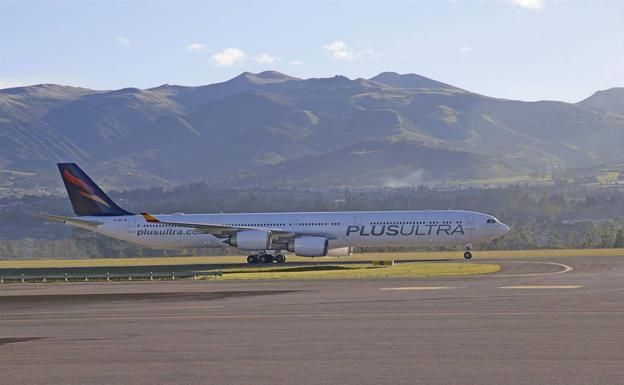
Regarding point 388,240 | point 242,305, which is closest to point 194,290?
point 242,305

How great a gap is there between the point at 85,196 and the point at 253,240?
1571 cm

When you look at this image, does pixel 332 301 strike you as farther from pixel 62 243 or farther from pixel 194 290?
pixel 62 243

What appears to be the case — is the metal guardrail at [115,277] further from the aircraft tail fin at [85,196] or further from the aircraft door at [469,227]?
the aircraft door at [469,227]

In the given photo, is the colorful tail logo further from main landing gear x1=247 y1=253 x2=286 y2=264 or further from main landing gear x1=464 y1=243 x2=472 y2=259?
main landing gear x1=464 y1=243 x2=472 y2=259

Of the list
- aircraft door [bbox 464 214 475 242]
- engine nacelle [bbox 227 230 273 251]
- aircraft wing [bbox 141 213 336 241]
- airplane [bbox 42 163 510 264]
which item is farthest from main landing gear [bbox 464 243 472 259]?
engine nacelle [bbox 227 230 273 251]

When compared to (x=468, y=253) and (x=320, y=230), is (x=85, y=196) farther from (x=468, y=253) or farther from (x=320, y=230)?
(x=468, y=253)

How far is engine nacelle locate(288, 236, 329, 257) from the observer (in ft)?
207

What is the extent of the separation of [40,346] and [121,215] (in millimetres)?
51369

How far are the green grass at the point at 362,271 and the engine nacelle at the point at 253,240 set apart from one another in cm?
823

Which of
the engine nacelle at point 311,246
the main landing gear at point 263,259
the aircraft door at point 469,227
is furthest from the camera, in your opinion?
the main landing gear at point 263,259

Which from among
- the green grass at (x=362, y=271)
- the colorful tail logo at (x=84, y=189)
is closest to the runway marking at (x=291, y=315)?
the green grass at (x=362, y=271)

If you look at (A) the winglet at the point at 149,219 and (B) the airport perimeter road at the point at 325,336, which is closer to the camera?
(B) the airport perimeter road at the point at 325,336

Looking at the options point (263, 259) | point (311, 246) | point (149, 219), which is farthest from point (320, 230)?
point (149, 219)

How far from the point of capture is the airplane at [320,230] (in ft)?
210
